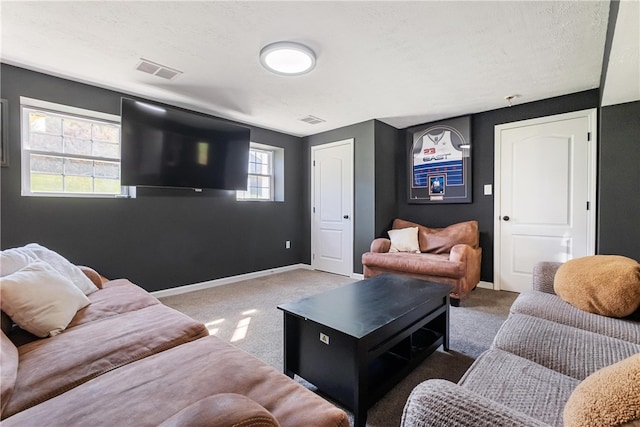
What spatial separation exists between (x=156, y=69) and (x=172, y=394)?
2.76 m

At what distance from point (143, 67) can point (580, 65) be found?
3.93m

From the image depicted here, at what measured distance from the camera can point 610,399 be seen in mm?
541

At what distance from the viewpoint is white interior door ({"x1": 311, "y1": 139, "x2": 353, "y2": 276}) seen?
442 centimetres

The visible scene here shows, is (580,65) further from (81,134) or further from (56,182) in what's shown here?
(56,182)

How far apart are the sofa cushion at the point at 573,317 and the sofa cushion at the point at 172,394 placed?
1.38 meters

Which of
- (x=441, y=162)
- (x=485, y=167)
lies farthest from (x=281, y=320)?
(x=485, y=167)

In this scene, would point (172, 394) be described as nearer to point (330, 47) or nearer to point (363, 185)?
point (330, 47)

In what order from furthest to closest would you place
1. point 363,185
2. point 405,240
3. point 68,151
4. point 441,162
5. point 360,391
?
point 363,185 < point 441,162 < point 405,240 < point 68,151 < point 360,391

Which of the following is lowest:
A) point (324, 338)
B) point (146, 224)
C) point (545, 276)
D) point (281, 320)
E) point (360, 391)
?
point (281, 320)

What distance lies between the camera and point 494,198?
3.66 meters

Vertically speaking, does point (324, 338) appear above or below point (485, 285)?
above

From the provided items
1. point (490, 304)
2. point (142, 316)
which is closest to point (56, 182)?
point (142, 316)

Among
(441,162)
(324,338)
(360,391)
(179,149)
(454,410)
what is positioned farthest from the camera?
(441,162)

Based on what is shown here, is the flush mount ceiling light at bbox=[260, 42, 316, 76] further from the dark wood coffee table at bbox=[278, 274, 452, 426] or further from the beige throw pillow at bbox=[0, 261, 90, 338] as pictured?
the beige throw pillow at bbox=[0, 261, 90, 338]
